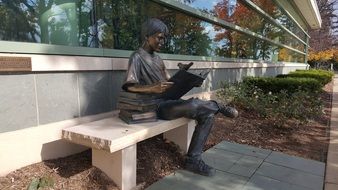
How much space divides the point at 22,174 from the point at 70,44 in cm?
155

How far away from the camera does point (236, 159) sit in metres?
4.32

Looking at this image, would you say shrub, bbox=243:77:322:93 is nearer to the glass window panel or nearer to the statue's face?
the statue's face

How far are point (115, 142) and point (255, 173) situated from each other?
6.41 ft


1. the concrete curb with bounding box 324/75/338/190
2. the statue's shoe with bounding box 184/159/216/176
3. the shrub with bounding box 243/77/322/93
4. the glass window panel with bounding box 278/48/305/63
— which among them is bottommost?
the concrete curb with bounding box 324/75/338/190

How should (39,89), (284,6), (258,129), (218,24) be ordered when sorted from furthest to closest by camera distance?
(284,6), (218,24), (258,129), (39,89)

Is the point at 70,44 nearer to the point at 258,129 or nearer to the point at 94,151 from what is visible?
the point at 94,151

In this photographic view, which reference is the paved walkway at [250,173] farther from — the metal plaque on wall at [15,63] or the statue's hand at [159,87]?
the metal plaque on wall at [15,63]

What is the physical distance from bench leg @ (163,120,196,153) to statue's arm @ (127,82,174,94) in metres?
1.13

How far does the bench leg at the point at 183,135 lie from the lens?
14.1 ft

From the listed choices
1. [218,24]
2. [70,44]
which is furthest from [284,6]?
[70,44]

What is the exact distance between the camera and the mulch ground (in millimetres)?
3058

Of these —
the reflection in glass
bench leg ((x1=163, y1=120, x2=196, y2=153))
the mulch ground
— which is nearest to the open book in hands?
bench leg ((x1=163, y1=120, x2=196, y2=153))

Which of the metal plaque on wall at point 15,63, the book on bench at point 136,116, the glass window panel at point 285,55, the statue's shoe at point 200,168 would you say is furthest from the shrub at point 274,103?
the glass window panel at point 285,55

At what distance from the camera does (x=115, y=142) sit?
2.79 metres
